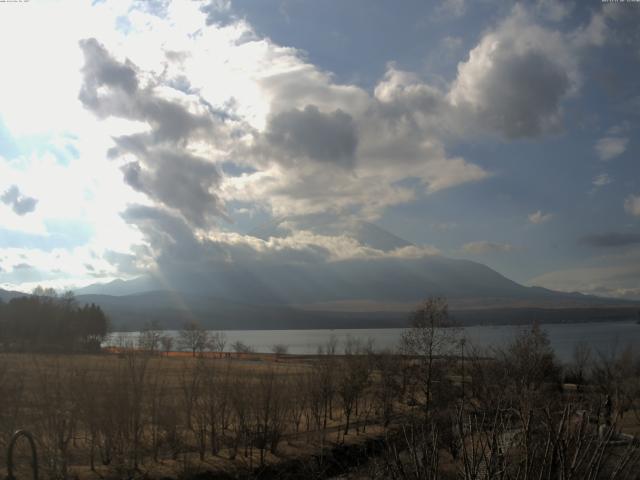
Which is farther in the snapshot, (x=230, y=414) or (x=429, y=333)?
(x=429, y=333)

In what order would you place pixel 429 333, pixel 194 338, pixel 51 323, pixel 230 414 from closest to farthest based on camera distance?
pixel 230 414
pixel 429 333
pixel 51 323
pixel 194 338

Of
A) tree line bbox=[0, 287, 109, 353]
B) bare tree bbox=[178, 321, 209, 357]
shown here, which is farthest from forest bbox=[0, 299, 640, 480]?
bare tree bbox=[178, 321, 209, 357]

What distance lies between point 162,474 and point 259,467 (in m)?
5.80

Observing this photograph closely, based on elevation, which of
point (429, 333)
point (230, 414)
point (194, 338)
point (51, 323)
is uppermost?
point (429, 333)

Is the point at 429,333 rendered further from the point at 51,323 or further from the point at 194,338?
the point at 194,338

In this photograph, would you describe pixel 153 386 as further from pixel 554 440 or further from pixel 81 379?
pixel 554 440

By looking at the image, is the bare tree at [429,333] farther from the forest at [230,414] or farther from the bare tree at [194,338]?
the bare tree at [194,338]

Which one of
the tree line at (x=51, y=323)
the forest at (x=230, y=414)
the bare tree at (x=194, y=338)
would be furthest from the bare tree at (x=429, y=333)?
the bare tree at (x=194, y=338)

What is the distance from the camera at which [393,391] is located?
5284 centimetres

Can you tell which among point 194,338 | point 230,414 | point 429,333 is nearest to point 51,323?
point 194,338

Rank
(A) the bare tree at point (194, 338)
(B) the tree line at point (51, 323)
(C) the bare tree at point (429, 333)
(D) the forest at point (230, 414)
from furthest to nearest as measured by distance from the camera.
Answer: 1. (A) the bare tree at point (194, 338)
2. (B) the tree line at point (51, 323)
3. (C) the bare tree at point (429, 333)
4. (D) the forest at point (230, 414)

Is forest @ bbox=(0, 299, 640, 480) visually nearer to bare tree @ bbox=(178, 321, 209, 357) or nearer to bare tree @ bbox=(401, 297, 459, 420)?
bare tree @ bbox=(401, 297, 459, 420)

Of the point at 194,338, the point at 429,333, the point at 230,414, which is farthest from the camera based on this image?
the point at 194,338

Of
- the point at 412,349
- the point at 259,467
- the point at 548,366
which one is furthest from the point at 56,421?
the point at 548,366
